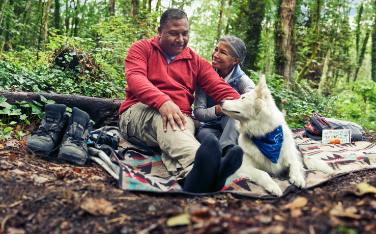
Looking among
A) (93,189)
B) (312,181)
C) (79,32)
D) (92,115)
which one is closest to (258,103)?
(312,181)

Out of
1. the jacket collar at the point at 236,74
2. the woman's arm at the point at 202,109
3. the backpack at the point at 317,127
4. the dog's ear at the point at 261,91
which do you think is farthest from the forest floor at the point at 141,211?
the backpack at the point at 317,127

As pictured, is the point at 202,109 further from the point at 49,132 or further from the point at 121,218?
the point at 121,218

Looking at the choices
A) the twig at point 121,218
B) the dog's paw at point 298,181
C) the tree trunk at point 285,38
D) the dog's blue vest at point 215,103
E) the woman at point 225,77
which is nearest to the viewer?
the twig at point 121,218

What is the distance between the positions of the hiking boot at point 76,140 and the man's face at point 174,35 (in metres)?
1.32

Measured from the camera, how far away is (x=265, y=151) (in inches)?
96.5

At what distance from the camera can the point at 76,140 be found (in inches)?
91.8

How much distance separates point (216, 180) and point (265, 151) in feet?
2.86

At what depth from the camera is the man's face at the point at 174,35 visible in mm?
2744

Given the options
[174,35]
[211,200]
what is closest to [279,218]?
[211,200]

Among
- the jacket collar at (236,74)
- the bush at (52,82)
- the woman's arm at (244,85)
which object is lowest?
the bush at (52,82)

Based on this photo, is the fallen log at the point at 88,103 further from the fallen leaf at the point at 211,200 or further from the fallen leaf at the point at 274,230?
the fallen leaf at the point at 274,230

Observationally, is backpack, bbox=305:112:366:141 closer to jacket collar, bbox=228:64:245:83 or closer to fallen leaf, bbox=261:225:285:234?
jacket collar, bbox=228:64:245:83

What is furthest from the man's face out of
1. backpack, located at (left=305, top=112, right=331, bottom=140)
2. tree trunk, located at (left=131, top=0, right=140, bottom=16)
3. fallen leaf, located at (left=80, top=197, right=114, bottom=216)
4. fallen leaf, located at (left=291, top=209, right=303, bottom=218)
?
tree trunk, located at (left=131, top=0, right=140, bottom=16)

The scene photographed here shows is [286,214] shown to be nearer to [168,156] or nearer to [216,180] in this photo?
[216,180]
